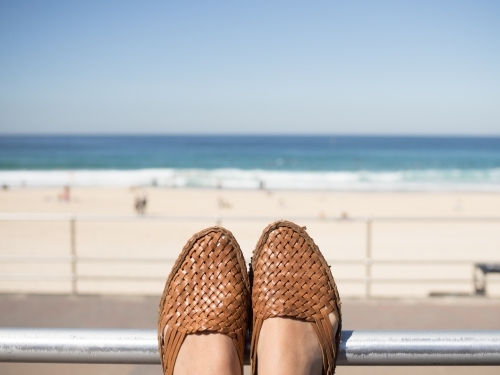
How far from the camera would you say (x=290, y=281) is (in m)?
1.28

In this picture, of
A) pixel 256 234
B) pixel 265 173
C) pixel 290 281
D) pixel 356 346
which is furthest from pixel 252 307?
pixel 265 173

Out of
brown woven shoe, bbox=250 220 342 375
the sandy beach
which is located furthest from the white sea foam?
brown woven shoe, bbox=250 220 342 375

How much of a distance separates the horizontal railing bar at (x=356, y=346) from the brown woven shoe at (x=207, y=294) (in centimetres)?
27

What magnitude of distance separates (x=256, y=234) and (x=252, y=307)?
38.8 feet

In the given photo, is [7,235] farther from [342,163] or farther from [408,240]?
[342,163]

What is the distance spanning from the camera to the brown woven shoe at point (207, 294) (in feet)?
3.92

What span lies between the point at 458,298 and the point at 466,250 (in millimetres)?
6439

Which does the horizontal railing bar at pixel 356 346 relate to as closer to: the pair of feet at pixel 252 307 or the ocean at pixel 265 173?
the pair of feet at pixel 252 307

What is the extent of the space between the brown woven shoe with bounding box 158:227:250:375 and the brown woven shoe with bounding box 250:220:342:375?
1.8 inches

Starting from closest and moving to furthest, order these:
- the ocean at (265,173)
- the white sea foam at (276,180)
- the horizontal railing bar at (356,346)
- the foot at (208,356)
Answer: the horizontal railing bar at (356,346) → the foot at (208,356) → the white sea foam at (276,180) → the ocean at (265,173)

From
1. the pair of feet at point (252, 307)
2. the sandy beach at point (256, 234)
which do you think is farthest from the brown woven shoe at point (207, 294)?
the sandy beach at point (256, 234)

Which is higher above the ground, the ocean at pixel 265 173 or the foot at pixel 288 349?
the foot at pixel 288 349

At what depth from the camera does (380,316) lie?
4.52 meters

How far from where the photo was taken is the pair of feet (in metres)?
1.19
